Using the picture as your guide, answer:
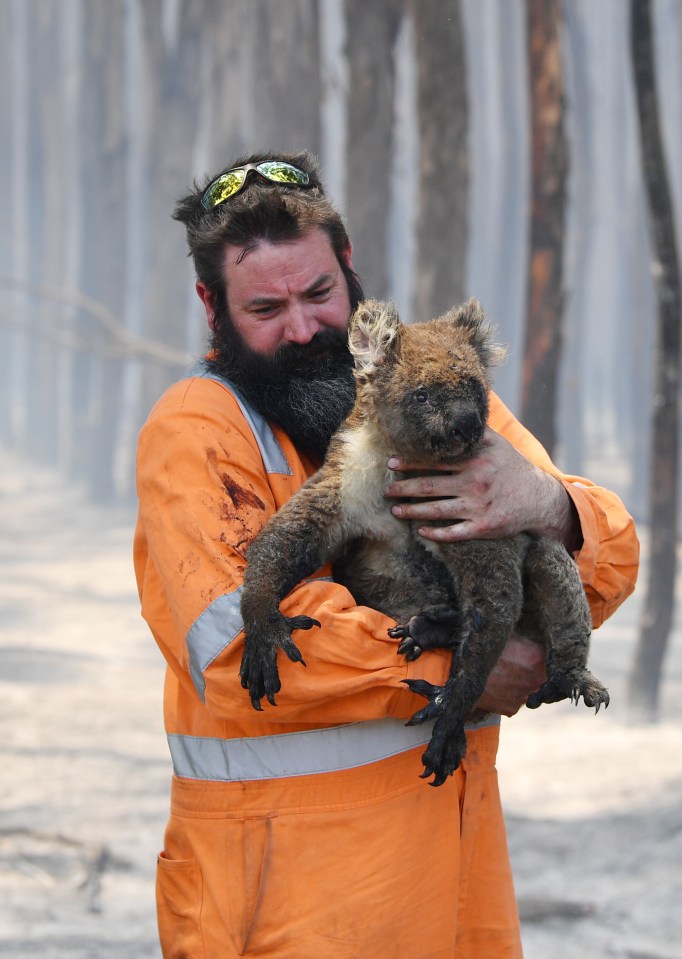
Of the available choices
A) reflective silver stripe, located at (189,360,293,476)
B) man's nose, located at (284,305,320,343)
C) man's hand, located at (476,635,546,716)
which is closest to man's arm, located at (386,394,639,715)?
man's hand, located at (476,635,546,716)

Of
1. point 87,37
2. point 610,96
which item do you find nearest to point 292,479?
point 87,37

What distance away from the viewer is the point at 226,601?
203cm

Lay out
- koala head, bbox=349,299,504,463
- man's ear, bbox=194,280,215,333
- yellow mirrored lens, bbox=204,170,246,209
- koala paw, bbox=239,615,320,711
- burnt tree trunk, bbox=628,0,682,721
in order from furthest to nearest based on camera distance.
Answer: burnt tree trunk, bbox=628,0,682,721
man's ear, bbox=194,280,215,333
yellow mirrored lens, bbox=204,170,246,209
koala head, bbox=349,299,504,463
koala paw, bbox=239,615,320,711

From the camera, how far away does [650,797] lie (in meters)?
6.73

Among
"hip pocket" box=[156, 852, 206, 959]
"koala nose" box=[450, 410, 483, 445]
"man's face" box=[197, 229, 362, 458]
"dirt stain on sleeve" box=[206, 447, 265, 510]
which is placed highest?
"man's face" box=[197, 229, 362, 458]

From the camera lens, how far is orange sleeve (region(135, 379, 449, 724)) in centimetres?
199

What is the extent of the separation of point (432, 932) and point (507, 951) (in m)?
0.24

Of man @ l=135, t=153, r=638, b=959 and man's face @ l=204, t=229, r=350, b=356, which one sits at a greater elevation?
man's face @ l=204, t=229, r=350, b=356

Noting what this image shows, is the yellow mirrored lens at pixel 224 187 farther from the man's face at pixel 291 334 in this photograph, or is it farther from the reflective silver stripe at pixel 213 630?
the reflective silver stripe at pixel 213 630

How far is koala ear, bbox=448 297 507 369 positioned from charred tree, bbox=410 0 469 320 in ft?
21.2

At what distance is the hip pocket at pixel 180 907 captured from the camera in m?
2.20

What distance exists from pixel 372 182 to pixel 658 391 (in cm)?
387

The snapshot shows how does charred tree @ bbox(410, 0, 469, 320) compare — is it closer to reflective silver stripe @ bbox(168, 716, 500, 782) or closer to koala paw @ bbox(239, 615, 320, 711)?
reflective silver stripe @ bbox(168, 716, 500, 782)

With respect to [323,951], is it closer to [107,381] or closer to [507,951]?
[507,951]
